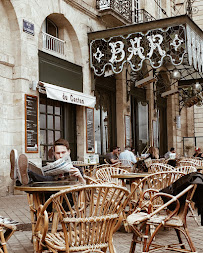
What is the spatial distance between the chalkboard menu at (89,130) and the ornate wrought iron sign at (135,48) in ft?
4.35

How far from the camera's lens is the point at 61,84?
39.0 feet

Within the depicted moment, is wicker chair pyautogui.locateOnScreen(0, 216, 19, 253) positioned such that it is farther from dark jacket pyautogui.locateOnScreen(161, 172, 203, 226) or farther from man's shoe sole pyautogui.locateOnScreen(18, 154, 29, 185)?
dark jacket pyautogui.locateOnScreen(161, 172, 203, 226)

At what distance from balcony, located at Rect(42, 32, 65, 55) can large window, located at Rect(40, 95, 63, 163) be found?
1.57 metres

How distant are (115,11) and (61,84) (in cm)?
374

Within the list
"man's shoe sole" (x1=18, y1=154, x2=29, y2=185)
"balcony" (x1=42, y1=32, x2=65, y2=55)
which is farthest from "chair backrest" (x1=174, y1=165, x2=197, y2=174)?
"balcony" (x1=42, y1=32, x2=65, y2=55)

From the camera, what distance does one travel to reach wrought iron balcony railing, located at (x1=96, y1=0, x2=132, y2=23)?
13.9 m

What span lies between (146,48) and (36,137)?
4486 millimetres

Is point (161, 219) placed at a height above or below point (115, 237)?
above

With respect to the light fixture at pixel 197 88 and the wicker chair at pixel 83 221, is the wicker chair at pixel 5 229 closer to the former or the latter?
the wicker chair at pixel 83 221

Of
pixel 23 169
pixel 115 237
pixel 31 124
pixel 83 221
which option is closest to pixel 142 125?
pixel 31 124

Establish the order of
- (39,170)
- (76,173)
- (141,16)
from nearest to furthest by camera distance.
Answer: (76,173) → (39,170) → (141,16)

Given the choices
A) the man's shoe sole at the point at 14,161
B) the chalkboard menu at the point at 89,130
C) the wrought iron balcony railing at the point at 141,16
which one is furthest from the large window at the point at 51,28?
the man's shoe sole at the point at 14,161

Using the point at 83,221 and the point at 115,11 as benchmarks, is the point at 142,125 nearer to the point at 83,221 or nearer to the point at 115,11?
the point at 115,11

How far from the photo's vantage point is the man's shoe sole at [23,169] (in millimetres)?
4191
